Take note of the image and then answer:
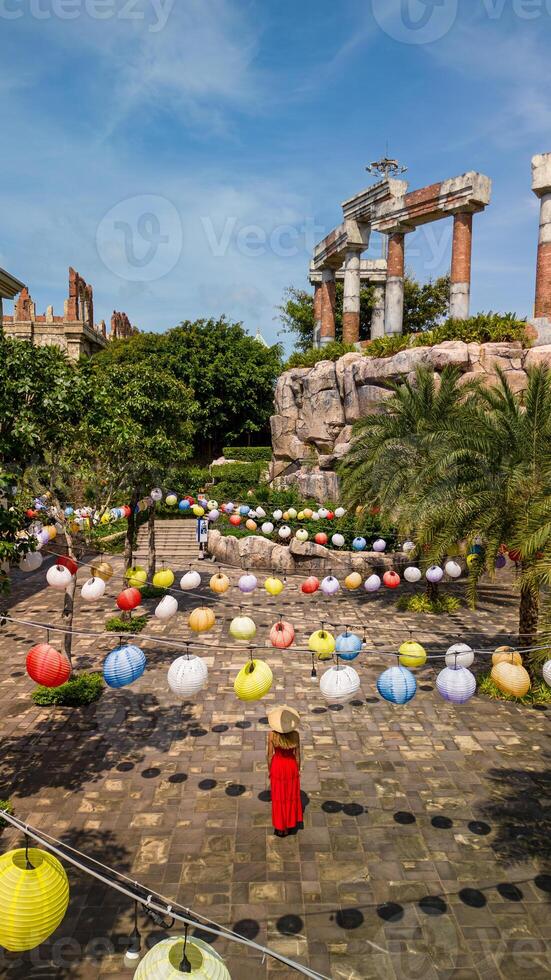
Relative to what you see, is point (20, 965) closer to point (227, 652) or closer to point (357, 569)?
point (227, 652)

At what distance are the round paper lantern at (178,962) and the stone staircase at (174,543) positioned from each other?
68.6 feet

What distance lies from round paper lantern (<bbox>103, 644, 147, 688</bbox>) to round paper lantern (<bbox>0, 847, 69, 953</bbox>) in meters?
4.36

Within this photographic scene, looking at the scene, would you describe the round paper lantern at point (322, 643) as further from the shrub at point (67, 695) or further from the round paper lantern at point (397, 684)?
the shrub at point (67, 695)

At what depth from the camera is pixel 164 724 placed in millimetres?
11609

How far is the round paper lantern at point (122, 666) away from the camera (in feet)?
29.9

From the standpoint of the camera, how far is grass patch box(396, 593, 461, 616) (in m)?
18.8

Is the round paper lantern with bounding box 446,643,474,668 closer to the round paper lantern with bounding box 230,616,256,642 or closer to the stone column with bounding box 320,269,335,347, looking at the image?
the round paper lantern with bounding box 230,616,256,642

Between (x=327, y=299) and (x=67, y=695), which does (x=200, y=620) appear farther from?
(x=327, y=299)

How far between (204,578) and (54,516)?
35.8 feet

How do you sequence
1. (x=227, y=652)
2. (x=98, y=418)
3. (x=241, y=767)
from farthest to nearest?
1. (x=227, y=652)
2. (x=98, y=418)
3. (x=241, y=767)

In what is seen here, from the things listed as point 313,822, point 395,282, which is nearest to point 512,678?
point 313,822

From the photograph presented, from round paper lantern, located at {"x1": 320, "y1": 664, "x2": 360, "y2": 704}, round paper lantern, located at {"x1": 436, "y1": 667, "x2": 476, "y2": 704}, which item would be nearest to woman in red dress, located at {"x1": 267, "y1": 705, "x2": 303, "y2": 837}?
round paper lantern, located at {"x1": 320, "y1": 664, "x2": 360, "y2": 704}

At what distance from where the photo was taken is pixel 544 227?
83.4 ft

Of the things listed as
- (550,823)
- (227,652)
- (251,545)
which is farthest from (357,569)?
(550,823)
